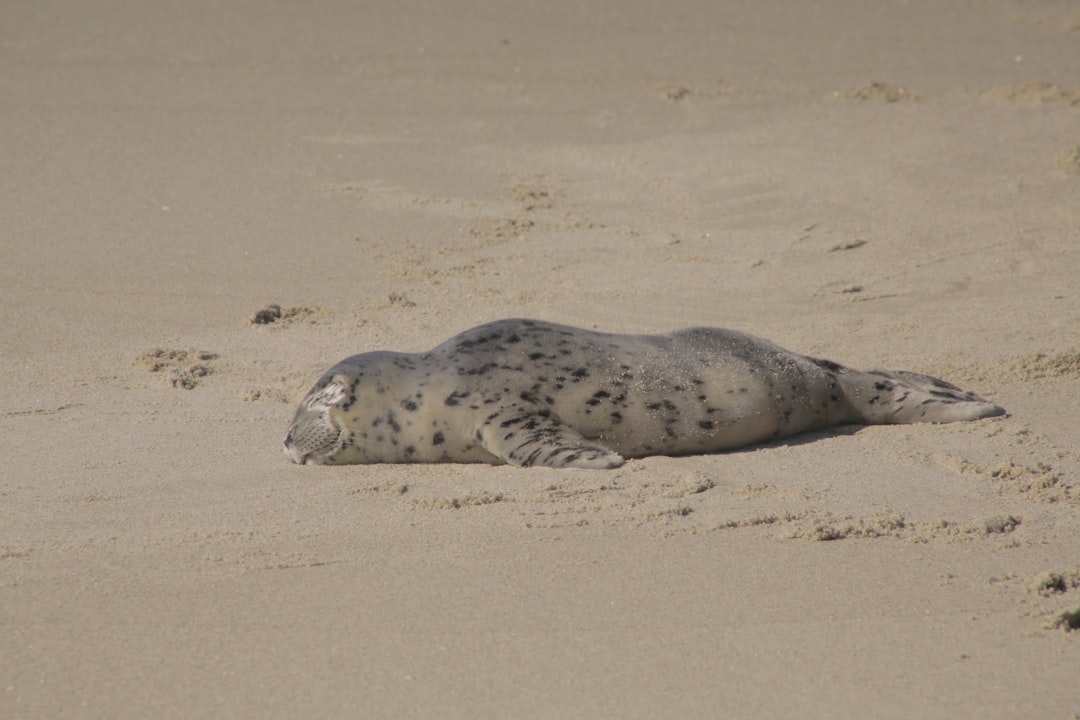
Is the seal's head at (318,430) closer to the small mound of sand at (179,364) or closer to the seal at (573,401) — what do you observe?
the seal at (573,401)

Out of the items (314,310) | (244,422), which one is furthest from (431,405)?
(314,310)

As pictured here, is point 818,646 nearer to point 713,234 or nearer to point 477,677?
point 477,677

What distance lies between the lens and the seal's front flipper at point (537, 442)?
13.9 ft

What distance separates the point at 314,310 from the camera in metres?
6.16

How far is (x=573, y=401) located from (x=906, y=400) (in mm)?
1352

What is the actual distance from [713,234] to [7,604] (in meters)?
4.69

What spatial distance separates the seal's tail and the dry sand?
6.0 inches

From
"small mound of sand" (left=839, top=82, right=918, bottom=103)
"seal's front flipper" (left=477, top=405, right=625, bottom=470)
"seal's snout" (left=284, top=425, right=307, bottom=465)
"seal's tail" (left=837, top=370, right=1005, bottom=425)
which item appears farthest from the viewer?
"small mound of sand" (left=839, top=82, right=918, bottom=103)

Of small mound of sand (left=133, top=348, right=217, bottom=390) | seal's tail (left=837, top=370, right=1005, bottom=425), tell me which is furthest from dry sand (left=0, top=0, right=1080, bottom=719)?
seal's tail (left=837, top=370, right=1005, bottom=425)

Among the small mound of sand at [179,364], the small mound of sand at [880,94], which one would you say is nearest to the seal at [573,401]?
the small mound of sand at [179,364]

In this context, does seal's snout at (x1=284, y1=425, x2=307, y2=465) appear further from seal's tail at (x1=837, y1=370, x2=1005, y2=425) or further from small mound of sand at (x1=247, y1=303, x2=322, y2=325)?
seal's tail at (x1=837, y1=370, x2=1005, y2=425)

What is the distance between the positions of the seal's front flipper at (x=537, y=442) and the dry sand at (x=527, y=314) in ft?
0.28

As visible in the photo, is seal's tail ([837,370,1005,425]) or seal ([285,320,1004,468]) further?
seal's tail ([837,370,1005,425])

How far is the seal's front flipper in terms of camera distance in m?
4.24
